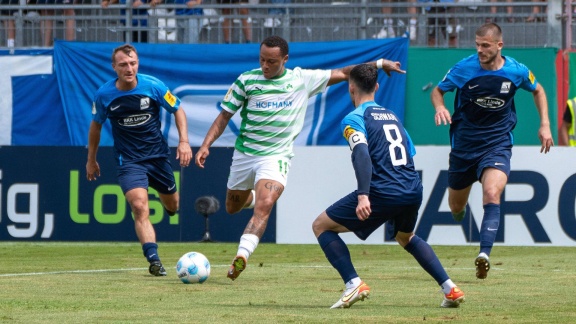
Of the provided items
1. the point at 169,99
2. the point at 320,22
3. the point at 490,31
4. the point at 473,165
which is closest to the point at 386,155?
the point at 490,31

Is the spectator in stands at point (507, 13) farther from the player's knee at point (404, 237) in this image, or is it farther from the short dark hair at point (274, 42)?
the player's knee at point (404, 237)

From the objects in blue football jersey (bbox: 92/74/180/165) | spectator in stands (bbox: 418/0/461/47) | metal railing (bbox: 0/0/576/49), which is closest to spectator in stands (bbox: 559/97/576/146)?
metal railing (bbox: 0/0/576/49)

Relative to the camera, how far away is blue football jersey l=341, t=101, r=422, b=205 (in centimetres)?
849

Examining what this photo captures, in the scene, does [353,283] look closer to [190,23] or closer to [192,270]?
[192,270]

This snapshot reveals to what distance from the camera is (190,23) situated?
21172mm

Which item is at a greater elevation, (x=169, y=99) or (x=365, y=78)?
(x=365, y=78)

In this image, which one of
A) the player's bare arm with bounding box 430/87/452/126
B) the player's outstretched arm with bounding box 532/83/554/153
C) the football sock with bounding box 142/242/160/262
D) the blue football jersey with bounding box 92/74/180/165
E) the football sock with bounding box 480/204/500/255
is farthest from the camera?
the blue football jersey with bounding box 92/74/180/165

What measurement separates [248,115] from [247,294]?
237 cm

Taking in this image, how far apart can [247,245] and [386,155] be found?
2.35 metres

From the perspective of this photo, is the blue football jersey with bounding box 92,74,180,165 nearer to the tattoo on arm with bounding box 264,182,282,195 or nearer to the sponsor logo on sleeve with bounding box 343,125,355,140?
the tattoo on arm with bounding box 264,182,282,195

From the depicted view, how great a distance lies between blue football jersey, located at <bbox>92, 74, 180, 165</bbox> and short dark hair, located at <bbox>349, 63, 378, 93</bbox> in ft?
12.7

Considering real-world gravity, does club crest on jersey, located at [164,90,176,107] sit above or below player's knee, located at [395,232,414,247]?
above

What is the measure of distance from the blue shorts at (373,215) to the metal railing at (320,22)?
1150 centimetres

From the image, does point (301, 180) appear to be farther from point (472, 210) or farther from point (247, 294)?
point (247, 294)
